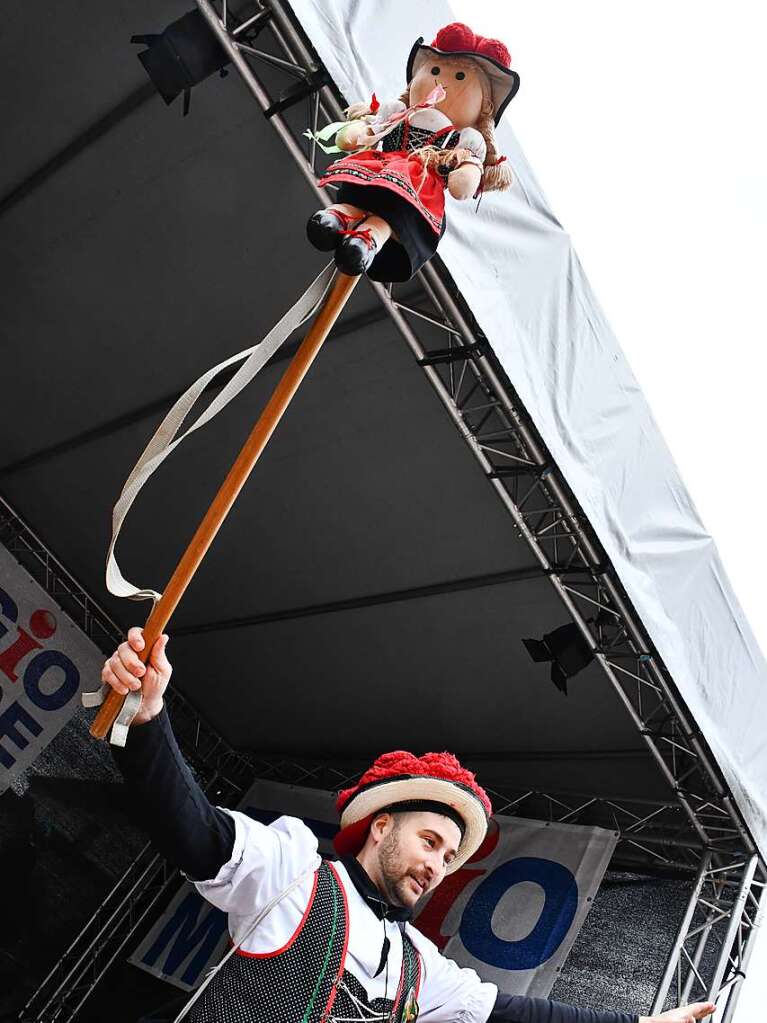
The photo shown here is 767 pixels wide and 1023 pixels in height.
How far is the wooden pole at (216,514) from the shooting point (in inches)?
50.9

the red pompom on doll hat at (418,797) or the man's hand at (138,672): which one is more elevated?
the man's hand at (138,672)

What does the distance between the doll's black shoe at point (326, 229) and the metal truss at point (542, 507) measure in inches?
57.0

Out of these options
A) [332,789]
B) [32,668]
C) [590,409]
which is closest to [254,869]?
[590,409]

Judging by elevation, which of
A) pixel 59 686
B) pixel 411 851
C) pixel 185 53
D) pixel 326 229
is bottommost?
pixel 59 686

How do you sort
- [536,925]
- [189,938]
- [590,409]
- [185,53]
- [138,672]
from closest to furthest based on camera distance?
1. [138,672]
2. [185,53]
3. [590,409]
4. [536,925]
5. [189,938]

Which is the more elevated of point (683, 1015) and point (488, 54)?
point (488, 54)

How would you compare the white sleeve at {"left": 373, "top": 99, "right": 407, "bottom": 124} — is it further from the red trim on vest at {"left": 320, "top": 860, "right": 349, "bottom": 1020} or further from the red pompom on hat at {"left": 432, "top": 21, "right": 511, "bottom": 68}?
the red trim on vest at {"left": 320, "top": 860, "right": 349, "bottom": 1020}

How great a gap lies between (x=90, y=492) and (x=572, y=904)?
328cm

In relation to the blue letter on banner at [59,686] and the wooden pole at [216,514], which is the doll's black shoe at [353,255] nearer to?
the wooden pole at [216,514]

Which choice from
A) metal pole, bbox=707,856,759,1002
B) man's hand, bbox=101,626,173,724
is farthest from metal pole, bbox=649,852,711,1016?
man's hand, bbox=101,626,173,724

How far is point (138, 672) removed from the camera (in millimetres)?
1293

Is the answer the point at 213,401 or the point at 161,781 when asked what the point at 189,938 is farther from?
the point at 213,401

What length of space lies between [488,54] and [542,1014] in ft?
6.48

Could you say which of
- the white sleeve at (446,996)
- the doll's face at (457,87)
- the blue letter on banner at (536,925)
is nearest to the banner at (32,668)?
the blue letter on banner at (536,925)
